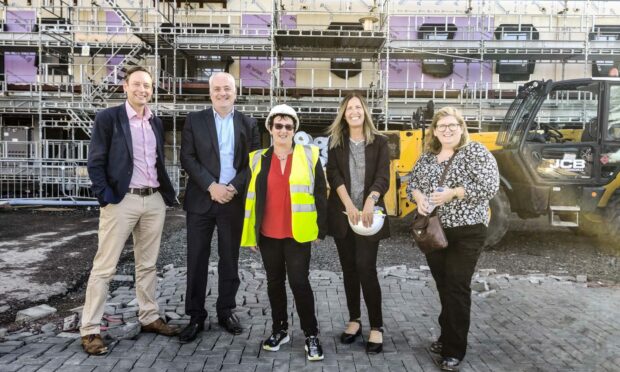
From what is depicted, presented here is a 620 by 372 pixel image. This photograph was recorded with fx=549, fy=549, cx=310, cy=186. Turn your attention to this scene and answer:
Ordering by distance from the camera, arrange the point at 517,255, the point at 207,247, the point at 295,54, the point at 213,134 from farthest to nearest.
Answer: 1. the point at 295,54
2. the point at 517,255
3. the point at 207,247
4. the point at 213,134

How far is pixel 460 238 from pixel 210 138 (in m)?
2.15

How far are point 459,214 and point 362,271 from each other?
86 centimetres

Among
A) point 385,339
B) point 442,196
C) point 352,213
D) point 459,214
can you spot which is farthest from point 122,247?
point 459,214

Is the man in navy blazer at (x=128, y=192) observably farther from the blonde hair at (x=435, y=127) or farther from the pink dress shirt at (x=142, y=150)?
the blonde hair at (x=435, y=127)

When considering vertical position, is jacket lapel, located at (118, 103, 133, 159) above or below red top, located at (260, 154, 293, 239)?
above

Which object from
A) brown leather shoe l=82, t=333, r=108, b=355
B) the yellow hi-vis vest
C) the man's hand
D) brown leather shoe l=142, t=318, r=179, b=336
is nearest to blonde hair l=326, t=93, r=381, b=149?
the yellow hi-vis vest

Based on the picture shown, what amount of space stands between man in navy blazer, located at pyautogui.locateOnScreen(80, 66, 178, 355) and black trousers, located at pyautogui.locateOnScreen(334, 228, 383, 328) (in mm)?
1531

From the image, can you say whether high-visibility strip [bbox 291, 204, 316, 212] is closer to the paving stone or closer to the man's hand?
the man's hand

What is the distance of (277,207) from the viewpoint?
4156 mm

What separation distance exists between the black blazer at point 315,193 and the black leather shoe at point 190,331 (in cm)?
104

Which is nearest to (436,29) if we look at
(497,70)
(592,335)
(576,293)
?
(497,70)

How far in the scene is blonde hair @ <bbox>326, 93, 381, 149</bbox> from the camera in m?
4.28

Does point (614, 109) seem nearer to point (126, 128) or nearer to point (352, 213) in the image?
point (352, 213)

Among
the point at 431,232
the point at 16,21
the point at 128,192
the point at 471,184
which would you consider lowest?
the point at 431,232
